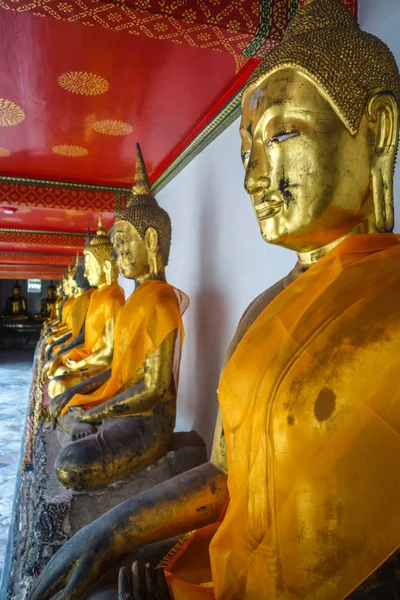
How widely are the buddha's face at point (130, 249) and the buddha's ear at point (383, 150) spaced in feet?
5.21

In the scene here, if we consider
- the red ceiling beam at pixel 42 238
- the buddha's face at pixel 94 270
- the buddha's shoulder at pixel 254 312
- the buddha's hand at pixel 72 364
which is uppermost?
the red ceiling beam at pixel 42 238

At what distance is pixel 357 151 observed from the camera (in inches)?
41.1

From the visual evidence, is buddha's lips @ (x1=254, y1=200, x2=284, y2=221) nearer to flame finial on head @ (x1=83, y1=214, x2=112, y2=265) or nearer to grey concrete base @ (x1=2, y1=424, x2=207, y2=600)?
grey concrete base @ (x1=2, y1=424, x2=207, y2=600)

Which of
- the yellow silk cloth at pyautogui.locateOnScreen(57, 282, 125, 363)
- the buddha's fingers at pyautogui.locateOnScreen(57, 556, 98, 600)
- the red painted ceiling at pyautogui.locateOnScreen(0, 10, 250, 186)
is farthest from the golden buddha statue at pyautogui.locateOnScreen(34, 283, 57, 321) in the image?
the buddha's fingers at pyautogui.locateOnScreen(57, 556, 98, 600)

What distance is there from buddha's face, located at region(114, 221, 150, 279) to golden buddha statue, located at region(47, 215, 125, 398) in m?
0.69

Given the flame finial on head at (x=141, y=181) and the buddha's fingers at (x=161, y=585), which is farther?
the flame finial on head at (x=141, y=181)

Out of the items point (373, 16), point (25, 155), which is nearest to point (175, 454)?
point (373, 16)

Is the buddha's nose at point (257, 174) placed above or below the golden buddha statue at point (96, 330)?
above

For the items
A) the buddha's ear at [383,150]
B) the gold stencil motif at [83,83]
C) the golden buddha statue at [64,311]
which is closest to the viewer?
the buddha's ear at [383,150]

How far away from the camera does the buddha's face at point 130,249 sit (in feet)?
8.26

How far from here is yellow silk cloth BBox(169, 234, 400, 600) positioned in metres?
0.83

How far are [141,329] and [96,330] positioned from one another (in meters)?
1.20

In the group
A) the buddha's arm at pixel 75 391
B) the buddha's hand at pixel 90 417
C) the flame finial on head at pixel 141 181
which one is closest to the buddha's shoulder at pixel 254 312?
the buddha's hand at pixel 90 417

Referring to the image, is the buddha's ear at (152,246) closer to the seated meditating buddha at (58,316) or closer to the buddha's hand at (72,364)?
the buddha's hand at (72,364)
